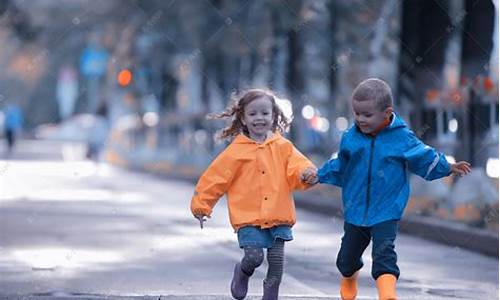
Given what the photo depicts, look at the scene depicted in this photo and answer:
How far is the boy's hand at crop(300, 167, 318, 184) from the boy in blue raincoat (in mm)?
141

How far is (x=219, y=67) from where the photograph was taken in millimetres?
36469

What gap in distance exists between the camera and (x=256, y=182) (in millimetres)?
8070

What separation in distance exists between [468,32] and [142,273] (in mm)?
8746

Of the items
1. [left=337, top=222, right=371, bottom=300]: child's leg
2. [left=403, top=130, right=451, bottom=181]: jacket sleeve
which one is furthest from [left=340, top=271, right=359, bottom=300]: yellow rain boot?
[left=403, top=130, right=451, bottom=181]: jacket sleeve

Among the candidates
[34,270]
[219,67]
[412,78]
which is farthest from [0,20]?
[34,270]

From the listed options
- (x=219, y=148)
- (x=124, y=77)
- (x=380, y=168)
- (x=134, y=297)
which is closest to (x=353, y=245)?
(x=380, y=168)

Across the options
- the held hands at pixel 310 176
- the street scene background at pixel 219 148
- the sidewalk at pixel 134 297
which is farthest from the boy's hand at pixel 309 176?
the sidewalk at pixel 134 297

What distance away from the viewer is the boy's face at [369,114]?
25.3 feet

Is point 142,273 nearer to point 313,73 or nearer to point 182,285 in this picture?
point 182,285

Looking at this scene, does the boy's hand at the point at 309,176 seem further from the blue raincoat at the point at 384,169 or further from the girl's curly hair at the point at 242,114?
the girl's curly hair at the point at 242,114

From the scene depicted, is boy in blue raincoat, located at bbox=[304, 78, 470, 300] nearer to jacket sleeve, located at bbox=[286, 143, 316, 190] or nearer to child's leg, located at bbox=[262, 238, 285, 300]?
jacket sleeve, located at bbox=[286, 143, 316, 190]

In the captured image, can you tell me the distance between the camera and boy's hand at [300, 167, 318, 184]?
793 centimetres

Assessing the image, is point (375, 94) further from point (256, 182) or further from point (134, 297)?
point (134, 297)

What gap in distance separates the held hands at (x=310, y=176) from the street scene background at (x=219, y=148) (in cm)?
75
